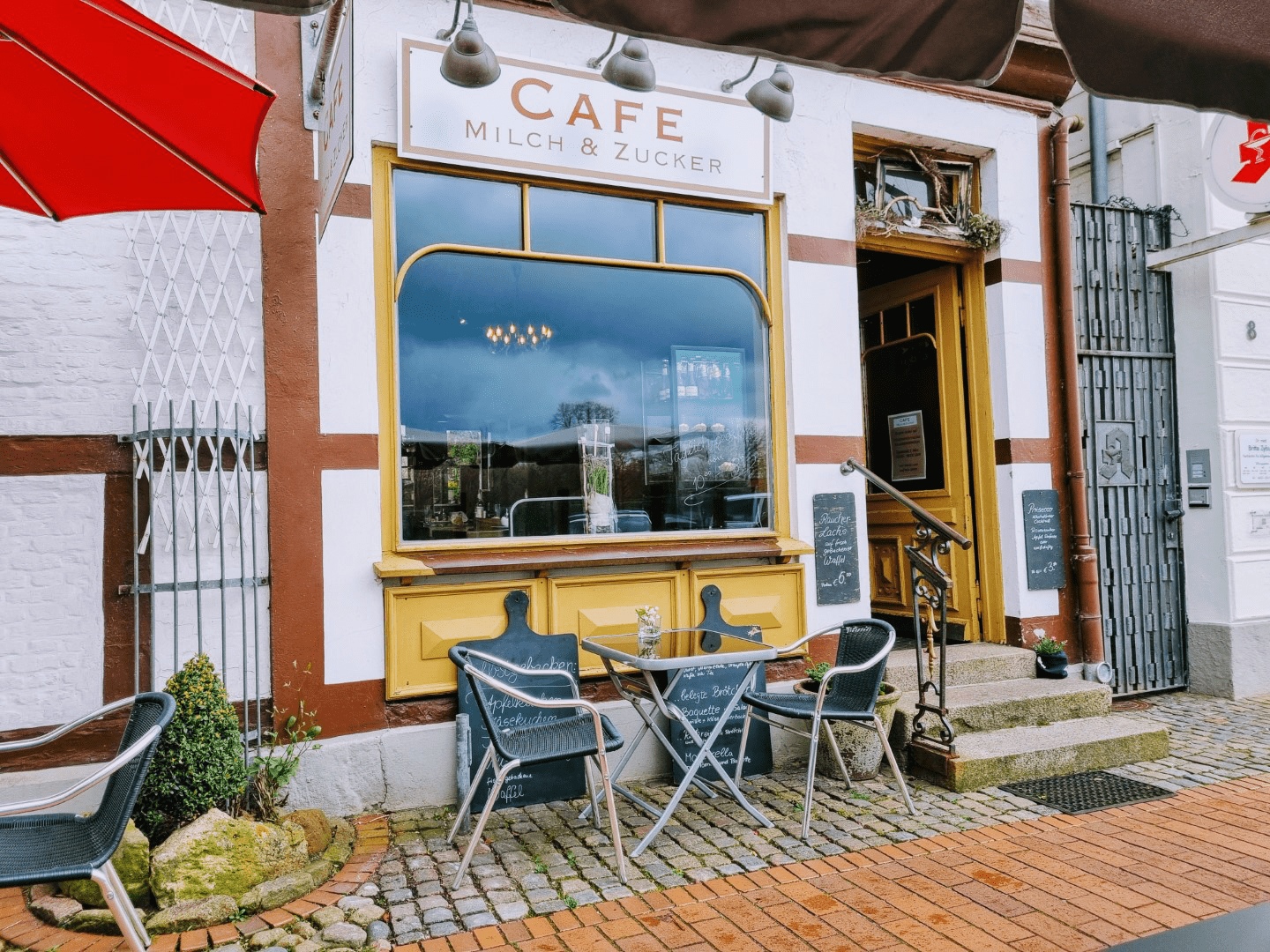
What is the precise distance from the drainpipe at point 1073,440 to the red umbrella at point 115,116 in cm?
571

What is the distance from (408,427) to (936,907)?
342 centimetres

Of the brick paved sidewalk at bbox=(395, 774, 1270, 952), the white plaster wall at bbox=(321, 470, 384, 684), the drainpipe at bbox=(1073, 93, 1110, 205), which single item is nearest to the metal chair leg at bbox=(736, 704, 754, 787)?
the brick paved sidewalk at bbox=(395, 774, 1270, 952)

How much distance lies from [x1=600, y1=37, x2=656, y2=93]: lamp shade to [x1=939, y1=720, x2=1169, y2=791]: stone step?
154 inches

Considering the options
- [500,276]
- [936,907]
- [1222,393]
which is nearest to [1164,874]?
[936,907]

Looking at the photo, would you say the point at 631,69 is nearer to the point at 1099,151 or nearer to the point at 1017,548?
the point at 1017,548

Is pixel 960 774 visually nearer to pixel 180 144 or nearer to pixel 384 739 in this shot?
pixel 384 739

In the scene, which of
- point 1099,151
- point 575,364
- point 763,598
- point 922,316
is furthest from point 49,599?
point 1099,151

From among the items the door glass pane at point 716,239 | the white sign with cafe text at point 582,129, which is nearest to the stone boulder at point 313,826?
the white sign with cafe text at point 582,129

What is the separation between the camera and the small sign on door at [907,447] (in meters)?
7.07

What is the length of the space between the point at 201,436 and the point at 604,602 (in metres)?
2.29

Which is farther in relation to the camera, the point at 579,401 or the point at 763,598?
the point at 763,598

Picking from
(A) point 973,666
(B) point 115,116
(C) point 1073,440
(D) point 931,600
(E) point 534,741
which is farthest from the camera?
(C) point 1073,440

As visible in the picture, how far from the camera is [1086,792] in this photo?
4.71 meters

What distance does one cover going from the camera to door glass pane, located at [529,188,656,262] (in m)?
5.11
